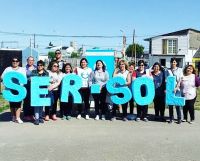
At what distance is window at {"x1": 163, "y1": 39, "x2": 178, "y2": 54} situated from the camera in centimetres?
5728

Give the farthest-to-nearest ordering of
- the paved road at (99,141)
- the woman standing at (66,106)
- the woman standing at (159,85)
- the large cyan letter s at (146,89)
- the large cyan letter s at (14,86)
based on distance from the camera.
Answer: the woman standing at (66,106), the woman standing at (159,85), the large cyan letter s at (146,89), the large cyan letter s at (14,86), the paved road at (99,141)

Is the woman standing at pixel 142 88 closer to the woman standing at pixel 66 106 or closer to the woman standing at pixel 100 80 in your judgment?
the woman standing at pixel 100 80

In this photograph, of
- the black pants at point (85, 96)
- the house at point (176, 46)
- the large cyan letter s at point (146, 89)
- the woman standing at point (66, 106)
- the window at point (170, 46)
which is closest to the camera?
the large cyan letter s at point (146, 89)

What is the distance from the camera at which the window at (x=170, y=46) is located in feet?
188

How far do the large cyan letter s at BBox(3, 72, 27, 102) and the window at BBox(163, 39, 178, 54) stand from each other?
4914 centimetres

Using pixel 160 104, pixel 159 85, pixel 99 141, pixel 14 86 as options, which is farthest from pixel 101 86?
pixel 99 141

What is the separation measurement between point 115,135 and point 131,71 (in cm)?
279

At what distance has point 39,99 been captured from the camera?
1004cm

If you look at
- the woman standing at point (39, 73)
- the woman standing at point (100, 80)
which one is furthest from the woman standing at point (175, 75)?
the woman standing at point (39, 73)

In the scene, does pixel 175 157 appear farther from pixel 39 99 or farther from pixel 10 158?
pixel 39 99

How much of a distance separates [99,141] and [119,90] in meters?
2.69

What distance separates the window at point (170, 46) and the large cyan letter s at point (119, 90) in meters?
48.0

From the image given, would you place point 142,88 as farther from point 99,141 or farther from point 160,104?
point 99,141

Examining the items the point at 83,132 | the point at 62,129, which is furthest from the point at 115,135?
the point at 62,129
